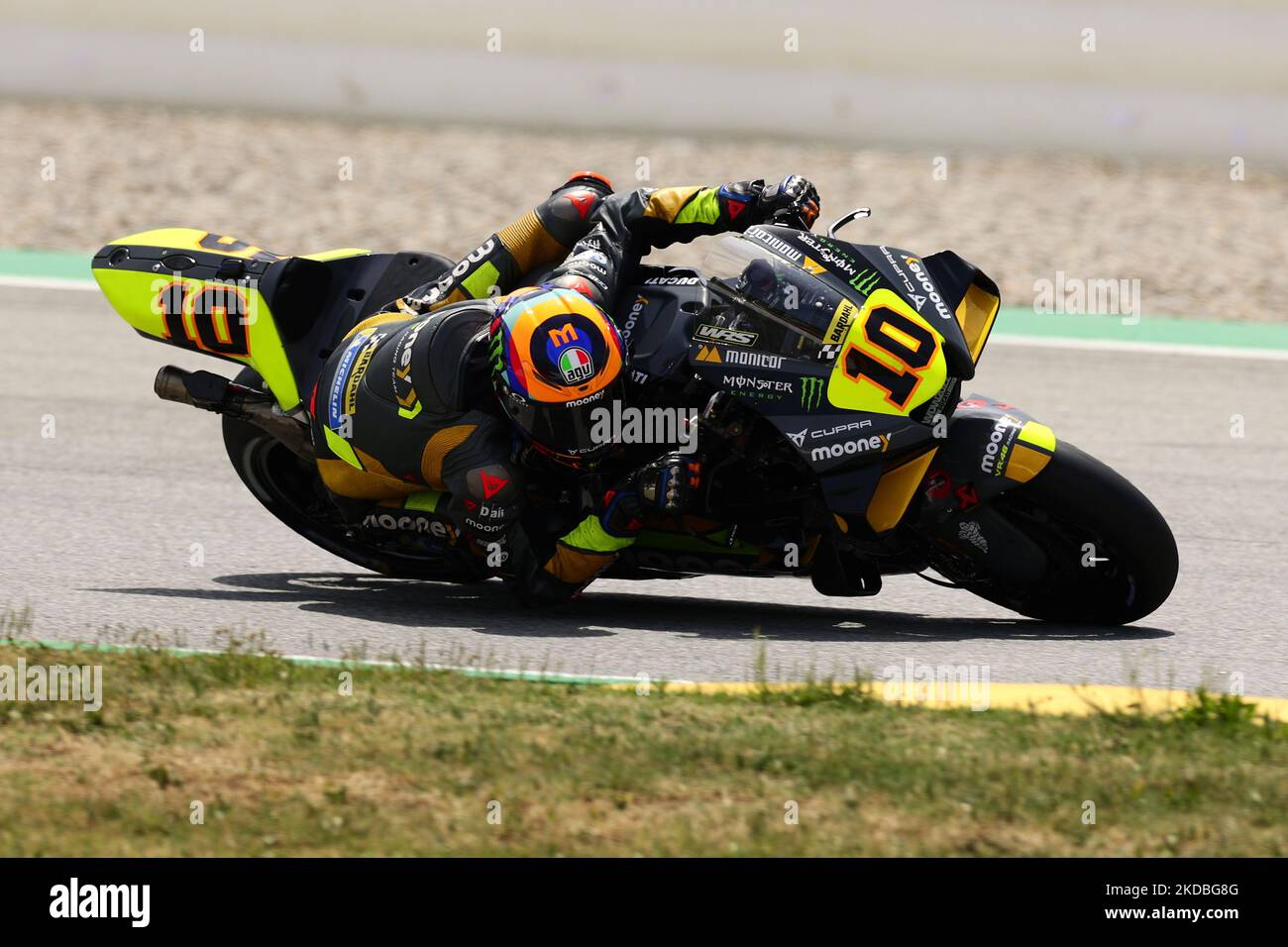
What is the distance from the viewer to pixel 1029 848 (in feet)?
13.7

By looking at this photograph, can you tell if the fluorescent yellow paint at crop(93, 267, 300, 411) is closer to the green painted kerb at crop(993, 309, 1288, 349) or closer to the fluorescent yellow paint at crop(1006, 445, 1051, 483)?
the fluorescent yellow paint at crop(1006, 445, 1051, 483)

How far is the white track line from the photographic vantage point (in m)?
11.6

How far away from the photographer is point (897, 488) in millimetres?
5762

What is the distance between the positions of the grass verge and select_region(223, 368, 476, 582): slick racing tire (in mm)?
1438

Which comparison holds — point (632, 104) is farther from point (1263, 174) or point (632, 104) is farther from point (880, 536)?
point (880, 536)

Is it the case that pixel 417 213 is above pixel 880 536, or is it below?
above

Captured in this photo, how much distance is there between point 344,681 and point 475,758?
785 mm

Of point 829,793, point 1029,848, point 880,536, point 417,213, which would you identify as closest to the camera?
point 1029,848

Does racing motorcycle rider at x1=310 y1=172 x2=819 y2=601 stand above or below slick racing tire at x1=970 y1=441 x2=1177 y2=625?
above
